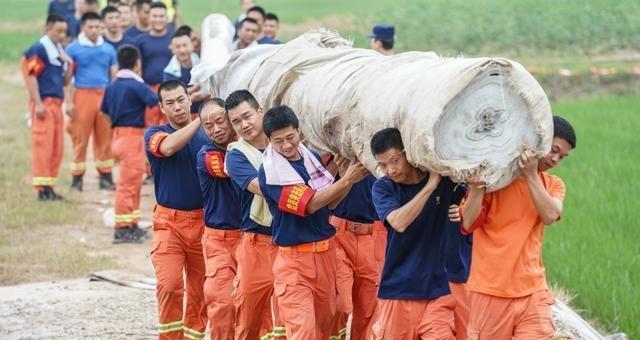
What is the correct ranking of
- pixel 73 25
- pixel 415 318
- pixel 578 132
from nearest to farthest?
pixel 415 318 < pixel 578 132 < pixel 73 25

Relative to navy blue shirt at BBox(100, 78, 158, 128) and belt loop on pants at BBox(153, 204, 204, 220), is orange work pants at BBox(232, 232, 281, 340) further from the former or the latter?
navy blue shirt at BBox(100, 78, 158, 128)

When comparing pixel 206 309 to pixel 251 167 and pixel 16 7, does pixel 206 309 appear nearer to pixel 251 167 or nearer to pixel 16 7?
pixel 251 167

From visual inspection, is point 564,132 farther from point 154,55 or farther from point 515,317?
point 154,55

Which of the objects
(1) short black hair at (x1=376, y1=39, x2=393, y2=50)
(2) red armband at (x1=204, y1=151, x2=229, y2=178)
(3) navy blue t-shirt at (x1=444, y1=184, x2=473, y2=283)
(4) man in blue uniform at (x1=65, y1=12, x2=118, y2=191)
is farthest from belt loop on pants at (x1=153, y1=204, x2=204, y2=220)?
(4) man in blue uniform at (x1=65, y1=12, x2=118, y2=191)

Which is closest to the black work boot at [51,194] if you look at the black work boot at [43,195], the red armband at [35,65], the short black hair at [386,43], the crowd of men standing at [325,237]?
the black work boot at [43,195]

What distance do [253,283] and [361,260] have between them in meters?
0.75

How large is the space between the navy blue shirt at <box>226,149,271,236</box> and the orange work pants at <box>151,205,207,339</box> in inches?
32.5

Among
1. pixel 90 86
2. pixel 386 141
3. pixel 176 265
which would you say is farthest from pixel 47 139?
pixel 386 141

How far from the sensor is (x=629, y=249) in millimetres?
11281

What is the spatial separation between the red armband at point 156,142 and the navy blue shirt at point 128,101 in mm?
4183

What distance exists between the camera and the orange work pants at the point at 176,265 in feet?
28.2

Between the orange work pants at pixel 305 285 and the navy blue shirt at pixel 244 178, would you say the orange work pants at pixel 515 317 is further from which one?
the navy blue shirt at pixel 244 178

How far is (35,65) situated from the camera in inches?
573

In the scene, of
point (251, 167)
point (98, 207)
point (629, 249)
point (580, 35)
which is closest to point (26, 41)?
point (580, 35)
